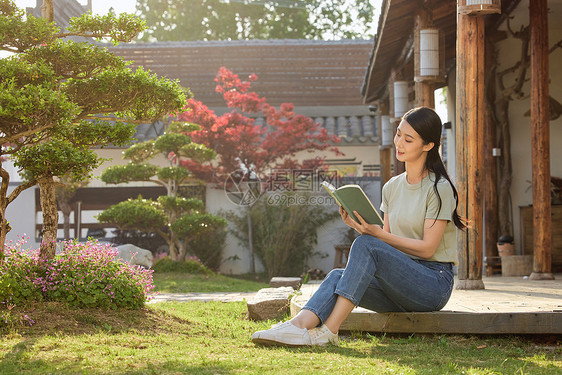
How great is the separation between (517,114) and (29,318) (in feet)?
25.8

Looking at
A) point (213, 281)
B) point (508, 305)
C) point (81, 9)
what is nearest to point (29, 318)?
point (508, 305)

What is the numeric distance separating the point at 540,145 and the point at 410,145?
4301 mm

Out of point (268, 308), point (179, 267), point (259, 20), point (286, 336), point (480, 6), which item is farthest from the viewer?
point (259, 20)

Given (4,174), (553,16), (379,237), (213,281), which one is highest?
(553,16)

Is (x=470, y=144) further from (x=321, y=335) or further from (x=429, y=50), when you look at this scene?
(x=321, y=335)

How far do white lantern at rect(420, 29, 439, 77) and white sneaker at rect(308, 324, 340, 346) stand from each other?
15.7ft

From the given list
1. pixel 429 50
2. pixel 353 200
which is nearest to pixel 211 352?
pixel 353 200

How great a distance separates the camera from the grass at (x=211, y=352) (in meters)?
3.11

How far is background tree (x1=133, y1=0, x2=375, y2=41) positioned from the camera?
27219 millimetres

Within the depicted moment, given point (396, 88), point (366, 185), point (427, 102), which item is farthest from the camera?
point (366, 185)

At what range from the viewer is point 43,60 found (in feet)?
16.0

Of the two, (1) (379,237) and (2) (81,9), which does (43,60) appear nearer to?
(1) (379,237)

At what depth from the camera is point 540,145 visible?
7539mm

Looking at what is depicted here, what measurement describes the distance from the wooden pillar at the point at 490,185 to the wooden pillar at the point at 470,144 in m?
3.84
